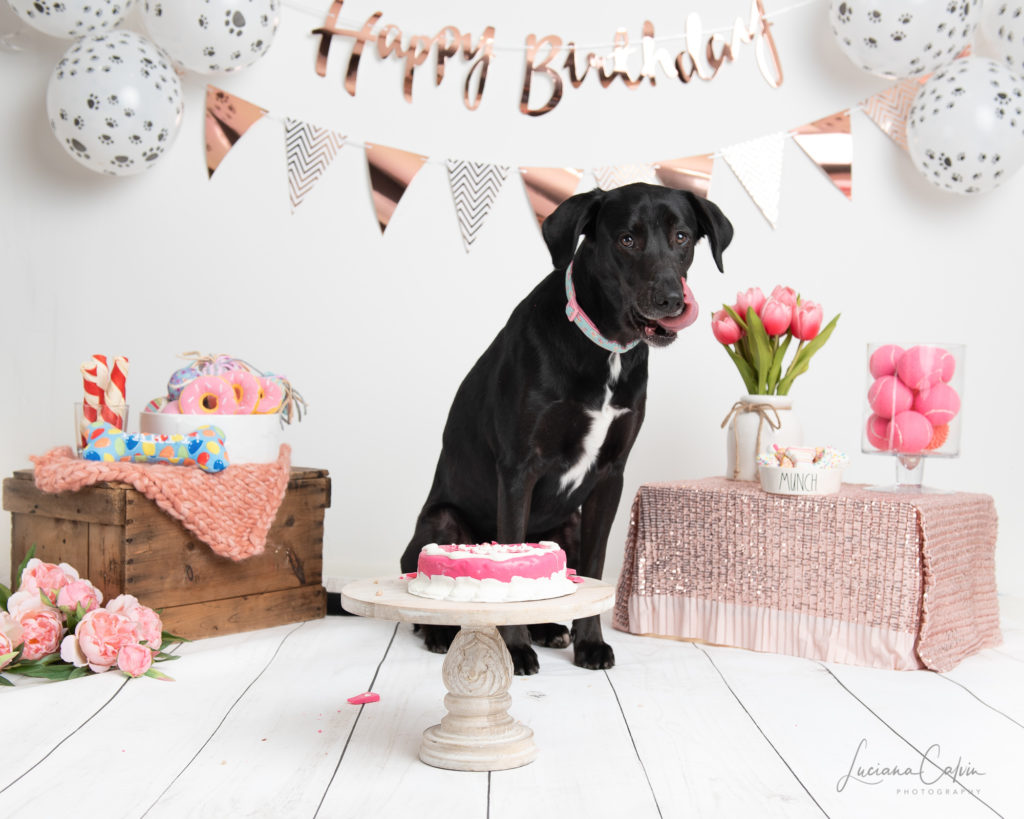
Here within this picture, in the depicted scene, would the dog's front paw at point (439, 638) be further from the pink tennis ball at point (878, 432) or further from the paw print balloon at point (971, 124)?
the paw print balloon at point (971, 124)

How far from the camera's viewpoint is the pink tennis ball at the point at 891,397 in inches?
94.1

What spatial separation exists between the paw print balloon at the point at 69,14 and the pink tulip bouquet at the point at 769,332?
73.9 inches

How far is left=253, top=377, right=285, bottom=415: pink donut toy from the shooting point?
2.53 meters

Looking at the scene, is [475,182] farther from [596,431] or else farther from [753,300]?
[596,431]

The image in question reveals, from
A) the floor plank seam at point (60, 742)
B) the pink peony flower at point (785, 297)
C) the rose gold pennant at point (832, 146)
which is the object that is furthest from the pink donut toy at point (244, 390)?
the rose gold pennant at point (832, 146)

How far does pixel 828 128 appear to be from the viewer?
3096mm

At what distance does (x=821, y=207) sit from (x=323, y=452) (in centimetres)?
177

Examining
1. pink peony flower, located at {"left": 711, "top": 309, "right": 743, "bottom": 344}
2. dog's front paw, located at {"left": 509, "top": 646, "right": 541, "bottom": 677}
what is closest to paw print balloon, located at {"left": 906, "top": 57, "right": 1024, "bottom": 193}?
pink peony flower, located at {"left": 711, "top": 309, "right": 743, "bottom": 344}

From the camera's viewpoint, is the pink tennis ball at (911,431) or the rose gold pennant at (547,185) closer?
the pink tennis ball at (911,431)

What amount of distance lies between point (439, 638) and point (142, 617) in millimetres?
640

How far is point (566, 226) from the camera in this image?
2.03 metres

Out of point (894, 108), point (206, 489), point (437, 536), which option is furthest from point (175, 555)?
point (894, 108)

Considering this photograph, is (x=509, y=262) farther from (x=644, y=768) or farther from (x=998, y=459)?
(x=644, y=768)

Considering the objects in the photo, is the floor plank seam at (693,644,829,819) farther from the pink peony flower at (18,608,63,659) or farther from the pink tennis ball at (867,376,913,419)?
the pink peony flower at (18,608,63,659)
